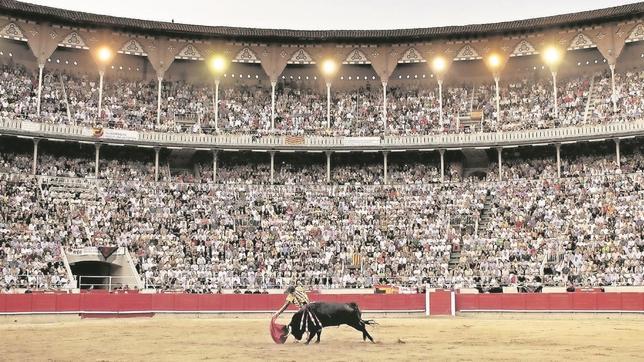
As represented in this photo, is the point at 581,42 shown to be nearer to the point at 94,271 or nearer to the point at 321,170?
the point at 321,170

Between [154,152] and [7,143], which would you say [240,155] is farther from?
[7,143]

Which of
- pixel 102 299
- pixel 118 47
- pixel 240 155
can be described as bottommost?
pixel 102 299

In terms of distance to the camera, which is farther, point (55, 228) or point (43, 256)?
point (55, 228)

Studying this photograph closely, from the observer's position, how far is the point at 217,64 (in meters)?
51.4

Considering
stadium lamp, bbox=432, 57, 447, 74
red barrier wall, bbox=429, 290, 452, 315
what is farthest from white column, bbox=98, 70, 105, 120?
red barrier wall, bbox=429, 290, 452, 315

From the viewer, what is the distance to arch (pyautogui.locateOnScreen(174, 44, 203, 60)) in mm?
51656

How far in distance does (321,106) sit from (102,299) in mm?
25353

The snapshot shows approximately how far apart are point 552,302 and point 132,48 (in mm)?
31927

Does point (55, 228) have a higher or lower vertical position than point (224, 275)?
higher

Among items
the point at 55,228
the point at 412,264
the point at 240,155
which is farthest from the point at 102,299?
the point at 240,155

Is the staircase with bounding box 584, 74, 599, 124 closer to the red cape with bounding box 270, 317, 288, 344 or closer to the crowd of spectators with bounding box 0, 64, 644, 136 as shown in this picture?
the crowd of spectators with bounding box 0, 64, 644, 136

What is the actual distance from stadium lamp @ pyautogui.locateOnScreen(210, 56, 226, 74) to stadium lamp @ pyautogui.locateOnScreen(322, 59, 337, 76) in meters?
6.90

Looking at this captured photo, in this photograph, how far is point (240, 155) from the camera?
51156 mm

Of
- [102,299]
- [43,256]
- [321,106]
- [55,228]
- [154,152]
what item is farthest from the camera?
[321,106]
